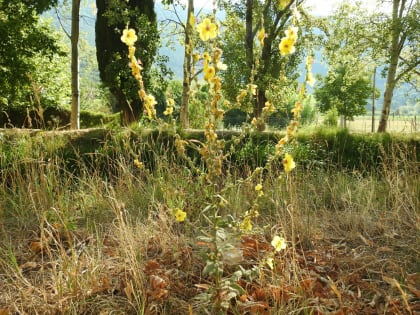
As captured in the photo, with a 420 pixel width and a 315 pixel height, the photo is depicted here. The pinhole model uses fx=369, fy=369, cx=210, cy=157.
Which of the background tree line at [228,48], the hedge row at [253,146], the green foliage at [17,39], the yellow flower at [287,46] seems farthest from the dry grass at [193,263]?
the green foliage at [17,39]

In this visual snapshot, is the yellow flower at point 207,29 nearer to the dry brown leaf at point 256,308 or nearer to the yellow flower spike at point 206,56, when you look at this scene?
the yellow flower spike at point 206,56

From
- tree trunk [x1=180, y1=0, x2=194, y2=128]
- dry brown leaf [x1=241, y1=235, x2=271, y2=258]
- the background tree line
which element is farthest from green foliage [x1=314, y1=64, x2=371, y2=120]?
dry brown leaf [x1=241, y1=235, x2=271, y2=258]

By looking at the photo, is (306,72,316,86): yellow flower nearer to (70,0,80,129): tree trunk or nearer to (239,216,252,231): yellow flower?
(239,216,252,231): yellow flower

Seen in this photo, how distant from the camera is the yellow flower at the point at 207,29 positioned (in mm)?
1399

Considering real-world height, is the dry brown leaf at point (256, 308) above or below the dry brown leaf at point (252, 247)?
below

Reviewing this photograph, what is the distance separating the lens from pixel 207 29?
1412 millimetres

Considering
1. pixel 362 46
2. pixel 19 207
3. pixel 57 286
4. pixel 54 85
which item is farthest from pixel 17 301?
pixel 54 85

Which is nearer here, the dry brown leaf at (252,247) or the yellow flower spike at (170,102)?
the yellow flower spike at (170,102)

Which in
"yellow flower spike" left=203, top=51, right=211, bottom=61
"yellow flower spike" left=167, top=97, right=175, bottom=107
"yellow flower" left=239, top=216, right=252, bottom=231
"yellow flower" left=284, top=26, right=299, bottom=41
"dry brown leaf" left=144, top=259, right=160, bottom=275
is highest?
"yellow flower" left=284, top=26, right=299, bottom=41

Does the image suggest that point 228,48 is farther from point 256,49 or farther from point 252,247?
point 252,247

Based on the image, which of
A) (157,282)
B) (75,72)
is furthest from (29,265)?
(75,72)

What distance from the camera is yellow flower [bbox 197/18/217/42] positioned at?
1399 mm

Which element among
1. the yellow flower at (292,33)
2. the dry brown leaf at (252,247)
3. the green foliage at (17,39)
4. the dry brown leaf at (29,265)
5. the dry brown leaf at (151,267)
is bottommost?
the dry brown leaf at (29,265)

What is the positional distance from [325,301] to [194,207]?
1.38m
